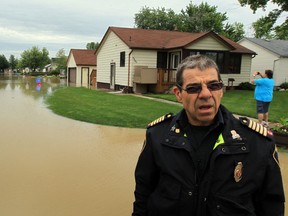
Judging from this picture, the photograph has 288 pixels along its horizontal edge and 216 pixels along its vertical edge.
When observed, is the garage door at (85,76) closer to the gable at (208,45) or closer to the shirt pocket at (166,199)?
the gable at (208,45)

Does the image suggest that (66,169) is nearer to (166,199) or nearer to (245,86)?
(166,199)

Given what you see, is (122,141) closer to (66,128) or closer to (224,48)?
(66,128)

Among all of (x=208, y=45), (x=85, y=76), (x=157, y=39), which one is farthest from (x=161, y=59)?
(x=85, y=76)

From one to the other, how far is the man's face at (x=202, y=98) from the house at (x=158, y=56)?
19014 mm

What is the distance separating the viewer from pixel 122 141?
806 cm

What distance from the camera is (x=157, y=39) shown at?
2423cm

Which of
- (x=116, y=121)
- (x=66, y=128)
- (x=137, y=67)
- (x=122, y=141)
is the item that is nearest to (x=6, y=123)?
(x=66, y=128)

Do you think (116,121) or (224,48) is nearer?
(116,121)

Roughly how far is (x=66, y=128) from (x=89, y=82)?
29.4m

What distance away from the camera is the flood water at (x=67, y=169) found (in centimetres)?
431

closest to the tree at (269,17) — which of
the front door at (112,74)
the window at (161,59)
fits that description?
the window at (161,59)

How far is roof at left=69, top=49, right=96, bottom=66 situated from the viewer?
3944 cm

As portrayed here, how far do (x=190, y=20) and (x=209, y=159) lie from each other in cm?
5145

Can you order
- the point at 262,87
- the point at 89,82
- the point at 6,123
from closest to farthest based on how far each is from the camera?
1. the point at 262,87
2. the point at 6,123
3. the point at 89,82
